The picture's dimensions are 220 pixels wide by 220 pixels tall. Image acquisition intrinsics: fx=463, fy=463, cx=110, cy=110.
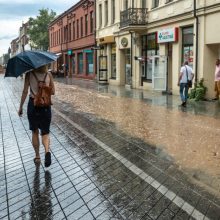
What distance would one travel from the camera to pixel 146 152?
8.13 m

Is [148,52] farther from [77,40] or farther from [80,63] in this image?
[77,40]

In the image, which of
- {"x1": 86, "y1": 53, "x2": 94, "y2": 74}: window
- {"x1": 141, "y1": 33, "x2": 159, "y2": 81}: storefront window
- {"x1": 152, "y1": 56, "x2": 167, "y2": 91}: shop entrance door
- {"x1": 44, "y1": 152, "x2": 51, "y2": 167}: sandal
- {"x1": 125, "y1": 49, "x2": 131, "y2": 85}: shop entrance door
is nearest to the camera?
{"x1": 44, "y1": 152, "x2": 51, "y2": 167}: sandal

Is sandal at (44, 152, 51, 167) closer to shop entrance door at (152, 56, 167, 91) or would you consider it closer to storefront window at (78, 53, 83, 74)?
shop entrance door at (152, 56, 167, 91)

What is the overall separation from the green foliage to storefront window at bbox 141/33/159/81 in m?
6.35

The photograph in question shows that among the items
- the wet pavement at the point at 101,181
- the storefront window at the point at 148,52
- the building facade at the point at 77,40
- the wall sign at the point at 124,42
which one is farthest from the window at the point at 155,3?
the wet pavement at the point at 101,181

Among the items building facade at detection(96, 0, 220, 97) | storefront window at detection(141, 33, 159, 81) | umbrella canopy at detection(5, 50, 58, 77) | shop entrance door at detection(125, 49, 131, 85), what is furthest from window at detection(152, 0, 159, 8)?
umbrella canopy at detection(5, 50, 58, 77)

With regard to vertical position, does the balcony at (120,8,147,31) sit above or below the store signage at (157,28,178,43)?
above

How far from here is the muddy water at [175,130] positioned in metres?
7.54

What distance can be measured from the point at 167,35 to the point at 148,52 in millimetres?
4180

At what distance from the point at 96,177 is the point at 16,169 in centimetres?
132

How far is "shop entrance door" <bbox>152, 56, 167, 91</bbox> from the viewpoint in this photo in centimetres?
A: 2370

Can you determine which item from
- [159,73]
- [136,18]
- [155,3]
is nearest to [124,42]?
[136,18]

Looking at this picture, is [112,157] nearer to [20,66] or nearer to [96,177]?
[96,177]

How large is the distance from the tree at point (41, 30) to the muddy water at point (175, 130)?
199 ft
